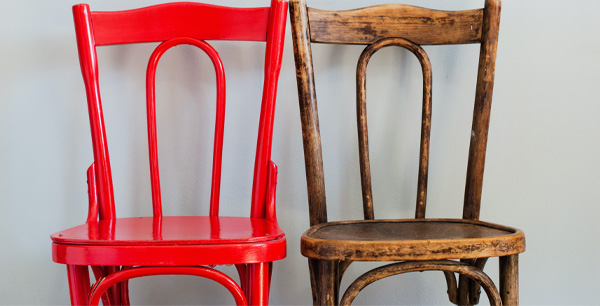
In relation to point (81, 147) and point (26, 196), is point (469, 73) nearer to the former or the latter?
point (81, 147)

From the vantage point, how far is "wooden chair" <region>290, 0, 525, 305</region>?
3.28 feet

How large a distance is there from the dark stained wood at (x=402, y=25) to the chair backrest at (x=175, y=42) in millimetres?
128

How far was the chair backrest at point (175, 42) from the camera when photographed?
3.98 ft

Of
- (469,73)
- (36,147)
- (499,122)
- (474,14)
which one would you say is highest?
Answer: (474,14)

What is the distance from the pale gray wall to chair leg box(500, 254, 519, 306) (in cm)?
41

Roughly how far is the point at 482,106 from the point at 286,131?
1.48 ft

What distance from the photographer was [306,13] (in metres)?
1.24

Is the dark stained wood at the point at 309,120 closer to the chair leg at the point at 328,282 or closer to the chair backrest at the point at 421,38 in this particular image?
the chair backrest at the point at 421,38

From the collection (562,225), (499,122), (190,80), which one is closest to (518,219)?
(562,225)

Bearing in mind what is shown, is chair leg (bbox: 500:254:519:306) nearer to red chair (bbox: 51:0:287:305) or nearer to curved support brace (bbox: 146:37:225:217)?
red chair (bbox: 51:0:287:305)

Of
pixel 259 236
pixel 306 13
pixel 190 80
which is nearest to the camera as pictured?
pixel 259 236

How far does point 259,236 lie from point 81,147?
25.7 inches

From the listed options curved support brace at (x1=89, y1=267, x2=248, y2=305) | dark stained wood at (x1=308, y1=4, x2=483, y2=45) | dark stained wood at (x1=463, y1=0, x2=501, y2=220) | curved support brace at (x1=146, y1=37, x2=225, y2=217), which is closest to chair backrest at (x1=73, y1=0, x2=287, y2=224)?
curved support brace at (x1=146, y1=37, x2=225, y2=217)

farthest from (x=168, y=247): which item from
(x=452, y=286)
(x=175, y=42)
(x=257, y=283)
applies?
(x=452, y=286)
